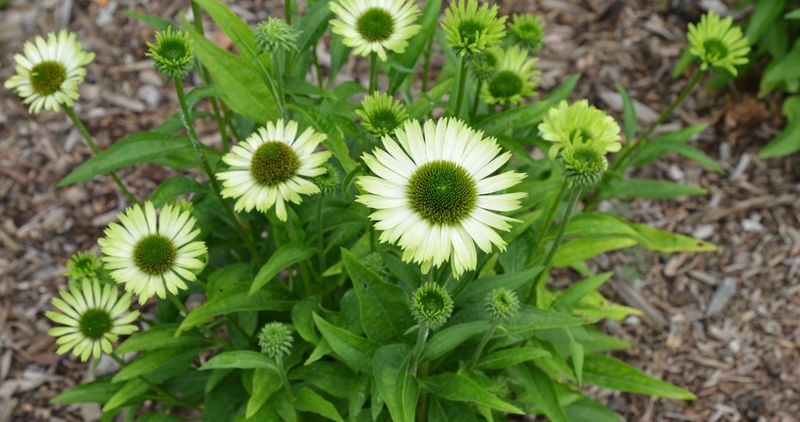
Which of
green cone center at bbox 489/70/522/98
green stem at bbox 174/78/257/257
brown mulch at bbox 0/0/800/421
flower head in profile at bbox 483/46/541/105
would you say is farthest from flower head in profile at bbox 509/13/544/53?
brown mulch at bbox 0/0/800/421

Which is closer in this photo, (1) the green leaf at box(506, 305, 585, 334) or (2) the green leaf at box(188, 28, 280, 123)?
(1) the green leaf at box(506, 305, 585, 334)

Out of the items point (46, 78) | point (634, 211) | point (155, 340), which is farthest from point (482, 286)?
point (634, 211)

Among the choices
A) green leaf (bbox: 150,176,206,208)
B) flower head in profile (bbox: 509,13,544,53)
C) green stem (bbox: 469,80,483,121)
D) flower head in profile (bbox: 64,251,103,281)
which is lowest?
flower head in profile (bbox: 64,251,103,281)

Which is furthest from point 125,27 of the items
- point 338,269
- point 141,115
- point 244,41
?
point 338,269

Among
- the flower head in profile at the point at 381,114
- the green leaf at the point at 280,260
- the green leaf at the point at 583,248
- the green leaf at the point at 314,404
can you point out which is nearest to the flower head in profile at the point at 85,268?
the green leaf at the point at 280,260

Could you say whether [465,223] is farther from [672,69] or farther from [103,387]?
[672,69]

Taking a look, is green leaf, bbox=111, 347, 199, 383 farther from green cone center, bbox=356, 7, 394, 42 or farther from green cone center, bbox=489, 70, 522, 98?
green cone center, bbox=489, 70, 522, 98

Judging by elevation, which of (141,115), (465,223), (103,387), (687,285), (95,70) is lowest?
(103,387)

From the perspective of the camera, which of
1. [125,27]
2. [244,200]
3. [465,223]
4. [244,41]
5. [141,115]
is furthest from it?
[125,27]
